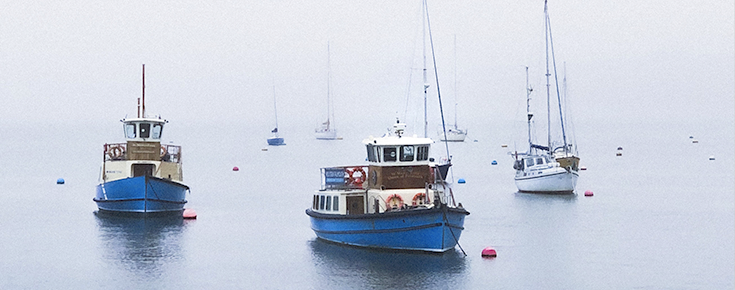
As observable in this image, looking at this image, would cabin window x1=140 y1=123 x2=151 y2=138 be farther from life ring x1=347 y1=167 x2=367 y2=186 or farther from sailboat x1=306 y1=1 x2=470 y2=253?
life ring x1=347 y1=167 x2=367 y2=186

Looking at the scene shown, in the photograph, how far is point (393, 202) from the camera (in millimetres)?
47844

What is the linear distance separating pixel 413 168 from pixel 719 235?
904 inches

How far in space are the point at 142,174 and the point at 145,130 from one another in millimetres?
2960

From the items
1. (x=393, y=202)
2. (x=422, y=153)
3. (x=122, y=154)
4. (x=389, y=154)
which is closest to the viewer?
(x=393, y=202)

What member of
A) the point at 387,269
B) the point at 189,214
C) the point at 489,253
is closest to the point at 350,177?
the point at 387,269

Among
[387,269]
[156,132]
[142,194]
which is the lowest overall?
[387,269]

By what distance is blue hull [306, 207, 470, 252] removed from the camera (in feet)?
149

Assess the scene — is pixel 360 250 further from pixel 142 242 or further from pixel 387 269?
pixel 142 242

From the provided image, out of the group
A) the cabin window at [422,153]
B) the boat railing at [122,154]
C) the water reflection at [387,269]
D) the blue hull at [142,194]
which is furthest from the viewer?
the boat railing at [122,154]

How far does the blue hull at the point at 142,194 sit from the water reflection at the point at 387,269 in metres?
16.7

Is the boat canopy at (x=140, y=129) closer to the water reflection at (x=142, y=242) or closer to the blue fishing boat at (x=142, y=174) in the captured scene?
the blue fishing boat at (x=142, y=174)

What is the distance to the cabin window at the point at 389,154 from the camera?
48.9 meters

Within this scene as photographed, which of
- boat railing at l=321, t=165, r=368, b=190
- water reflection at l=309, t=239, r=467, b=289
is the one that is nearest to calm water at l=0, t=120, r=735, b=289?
water reflection at l=309, t=239, r=467, b=289

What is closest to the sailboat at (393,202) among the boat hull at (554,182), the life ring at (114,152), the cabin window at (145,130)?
the cabin window at (145,130)
